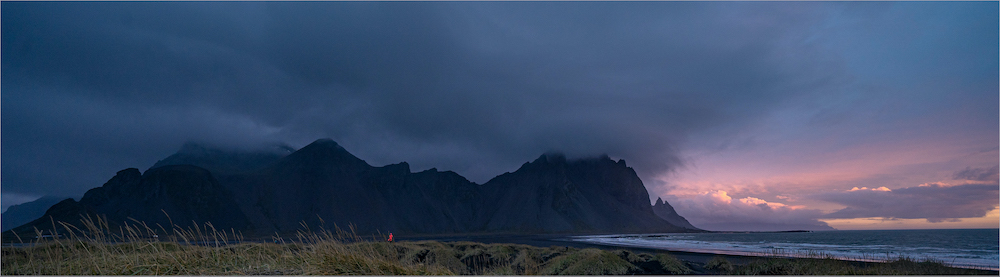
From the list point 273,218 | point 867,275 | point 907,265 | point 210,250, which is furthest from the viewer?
point 273,218

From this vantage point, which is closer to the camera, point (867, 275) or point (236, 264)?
point (236, 264)

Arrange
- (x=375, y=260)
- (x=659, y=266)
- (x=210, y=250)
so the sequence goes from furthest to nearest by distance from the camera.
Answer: (x=659, y=266), (x=210, y=250), (x=375, y=260)

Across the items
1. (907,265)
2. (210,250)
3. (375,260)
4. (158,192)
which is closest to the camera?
(375,260)

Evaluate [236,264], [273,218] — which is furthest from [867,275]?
[273,218]

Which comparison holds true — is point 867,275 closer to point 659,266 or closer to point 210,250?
point 659,266

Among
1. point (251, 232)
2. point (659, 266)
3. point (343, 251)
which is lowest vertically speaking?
point (251, 232)

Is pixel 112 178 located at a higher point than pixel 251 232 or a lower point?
higher

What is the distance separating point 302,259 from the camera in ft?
30.6

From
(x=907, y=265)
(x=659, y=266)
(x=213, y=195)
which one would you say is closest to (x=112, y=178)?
(x=213, y=195)

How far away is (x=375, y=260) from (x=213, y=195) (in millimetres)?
196872

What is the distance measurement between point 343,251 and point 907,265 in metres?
25.9

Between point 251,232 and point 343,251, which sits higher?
point 343,251

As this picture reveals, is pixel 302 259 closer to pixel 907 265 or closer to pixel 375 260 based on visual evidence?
pixel 375 260

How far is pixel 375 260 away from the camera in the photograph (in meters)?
8.96
